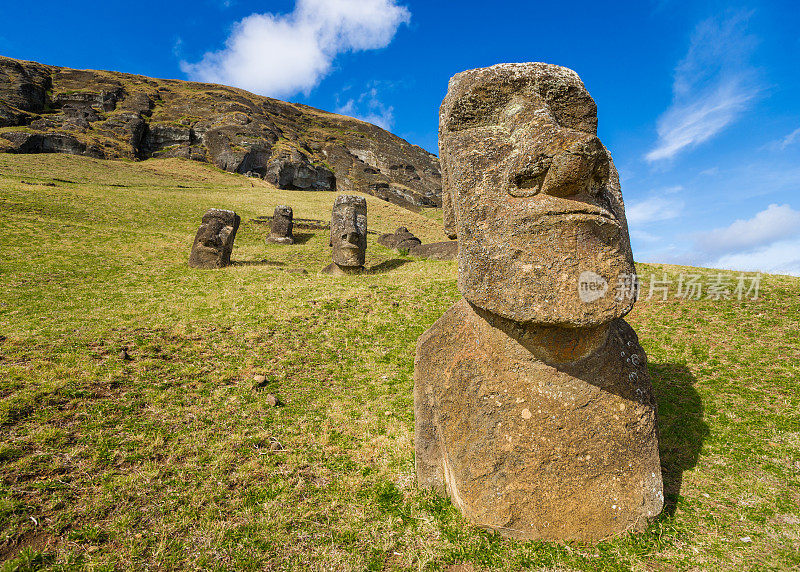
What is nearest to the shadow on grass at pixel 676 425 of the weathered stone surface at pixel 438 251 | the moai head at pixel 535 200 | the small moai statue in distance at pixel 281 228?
the moai head at pixel 535 200

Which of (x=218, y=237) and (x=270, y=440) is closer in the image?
(x=270, y=440)

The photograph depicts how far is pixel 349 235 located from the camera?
55.2 feet

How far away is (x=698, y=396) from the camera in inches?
265

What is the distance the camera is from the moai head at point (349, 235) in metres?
16.9

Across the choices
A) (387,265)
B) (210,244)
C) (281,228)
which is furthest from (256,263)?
(281,228)

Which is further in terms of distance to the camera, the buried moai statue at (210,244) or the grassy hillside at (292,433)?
the buried moai statue at (210,244)

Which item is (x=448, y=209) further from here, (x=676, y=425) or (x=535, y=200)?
(x=676, y=425)

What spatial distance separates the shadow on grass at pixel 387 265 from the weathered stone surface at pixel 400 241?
8.78 feet

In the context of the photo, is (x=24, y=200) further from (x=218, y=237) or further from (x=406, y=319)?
(x=406, y=319)

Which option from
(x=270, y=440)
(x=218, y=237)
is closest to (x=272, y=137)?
(x=218, y=237)

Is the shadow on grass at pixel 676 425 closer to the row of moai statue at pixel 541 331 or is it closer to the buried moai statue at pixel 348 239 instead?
the row of moai statue at pixel 541 331

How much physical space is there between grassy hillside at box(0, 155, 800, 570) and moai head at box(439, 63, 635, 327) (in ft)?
7.95

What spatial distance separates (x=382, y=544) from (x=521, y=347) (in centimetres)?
243

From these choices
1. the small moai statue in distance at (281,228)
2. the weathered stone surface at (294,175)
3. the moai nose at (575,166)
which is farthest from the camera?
the weathered stone surface at (294,175)
